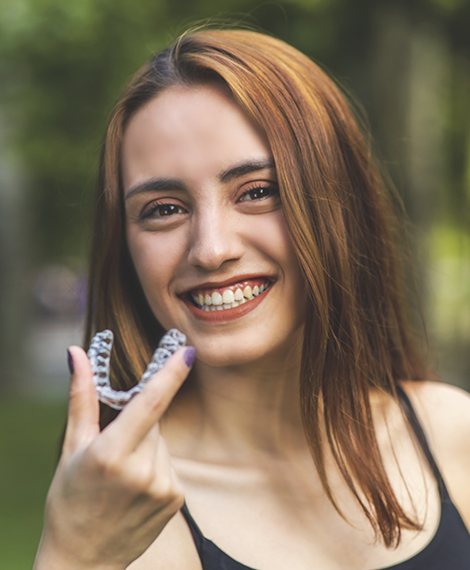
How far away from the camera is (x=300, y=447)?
2.55 m

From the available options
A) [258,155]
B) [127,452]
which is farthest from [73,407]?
[258,155]

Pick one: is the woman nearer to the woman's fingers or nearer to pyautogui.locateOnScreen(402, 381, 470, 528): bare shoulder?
pyautogui.locateOnScreen(402, 381, 470, 528): bare shoulder

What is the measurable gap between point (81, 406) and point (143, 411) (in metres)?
0.14

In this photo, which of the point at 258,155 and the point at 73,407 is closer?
the point at 73,407

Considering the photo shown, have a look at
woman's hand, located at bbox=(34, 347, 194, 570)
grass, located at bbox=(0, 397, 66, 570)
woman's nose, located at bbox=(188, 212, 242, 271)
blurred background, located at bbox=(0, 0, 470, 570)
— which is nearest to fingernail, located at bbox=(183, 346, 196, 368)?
woman's hand, located at bbox=(34, 347, 194, 570)

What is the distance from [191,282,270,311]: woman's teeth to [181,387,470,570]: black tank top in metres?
0.51

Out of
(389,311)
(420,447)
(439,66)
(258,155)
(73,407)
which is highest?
(439,66)

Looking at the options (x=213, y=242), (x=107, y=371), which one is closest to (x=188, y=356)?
(x=107, y=371)

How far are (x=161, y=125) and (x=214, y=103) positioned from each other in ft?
0.46

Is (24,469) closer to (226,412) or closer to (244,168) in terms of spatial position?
(226,412)

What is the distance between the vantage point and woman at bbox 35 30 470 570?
7.28ft

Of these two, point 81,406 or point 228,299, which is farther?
point 228,299

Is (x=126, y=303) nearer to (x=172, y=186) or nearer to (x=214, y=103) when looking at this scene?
(x=172, y=186)

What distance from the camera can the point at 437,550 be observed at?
2289 mm
